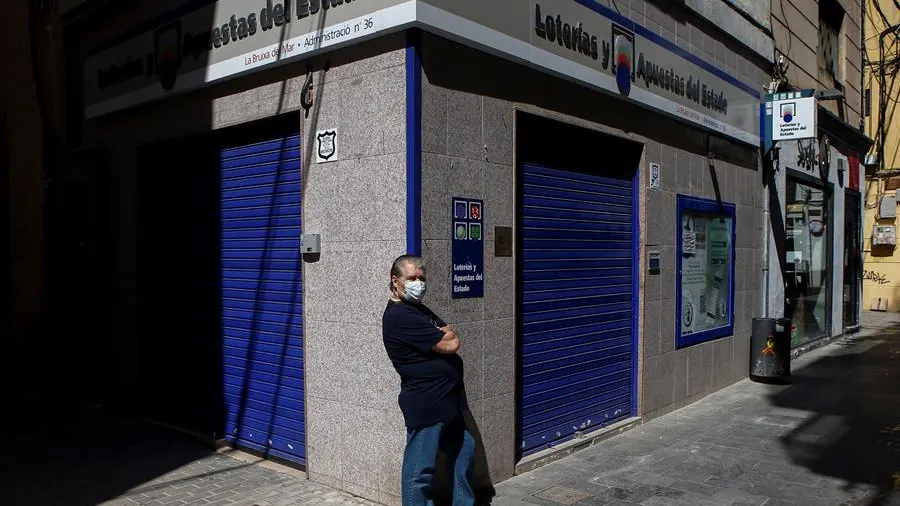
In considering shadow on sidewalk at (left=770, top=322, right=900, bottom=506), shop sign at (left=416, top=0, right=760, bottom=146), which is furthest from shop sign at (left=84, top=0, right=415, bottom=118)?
shadow on sidewalk at (left=770, top=322, right=900, bottom=506)

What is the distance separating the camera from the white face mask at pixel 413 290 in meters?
4.58

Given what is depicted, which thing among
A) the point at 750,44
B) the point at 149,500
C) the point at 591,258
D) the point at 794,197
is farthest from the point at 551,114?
the point at 794,197

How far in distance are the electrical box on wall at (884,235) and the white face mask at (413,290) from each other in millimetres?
19508

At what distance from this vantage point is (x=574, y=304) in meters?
7.13

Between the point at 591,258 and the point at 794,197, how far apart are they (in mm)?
7414

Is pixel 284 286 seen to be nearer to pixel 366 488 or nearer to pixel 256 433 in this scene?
pixel 256 433

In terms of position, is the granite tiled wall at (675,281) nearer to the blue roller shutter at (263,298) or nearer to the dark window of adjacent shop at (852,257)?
the blue roller shutter at (263,298)

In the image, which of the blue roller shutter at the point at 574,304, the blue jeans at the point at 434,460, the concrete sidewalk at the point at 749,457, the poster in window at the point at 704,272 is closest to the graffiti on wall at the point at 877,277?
the concrete sidewalk at the point at 749,457

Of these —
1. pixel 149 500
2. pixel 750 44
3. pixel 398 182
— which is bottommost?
pixel 149 500

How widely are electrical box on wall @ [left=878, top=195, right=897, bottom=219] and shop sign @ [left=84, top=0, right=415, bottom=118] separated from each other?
63.6 feet

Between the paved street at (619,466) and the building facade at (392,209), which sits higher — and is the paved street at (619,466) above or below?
below

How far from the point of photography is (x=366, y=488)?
17.7ft

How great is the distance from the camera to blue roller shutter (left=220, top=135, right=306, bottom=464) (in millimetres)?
6238

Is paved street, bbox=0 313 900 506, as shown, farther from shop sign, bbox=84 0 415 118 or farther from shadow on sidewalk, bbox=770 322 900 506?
shop sign, bbox=84 0 415 118
